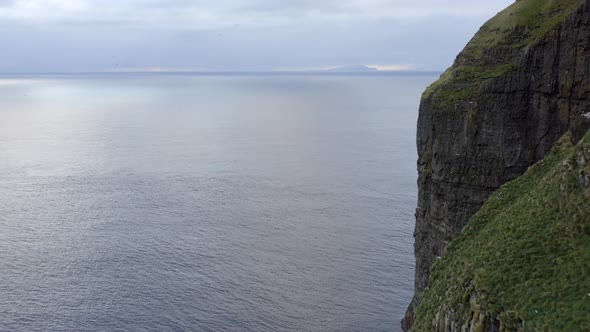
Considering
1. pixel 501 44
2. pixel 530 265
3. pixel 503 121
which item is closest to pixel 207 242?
pixel 503 121

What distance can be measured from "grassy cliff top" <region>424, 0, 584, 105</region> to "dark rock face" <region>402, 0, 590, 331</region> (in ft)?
0.83

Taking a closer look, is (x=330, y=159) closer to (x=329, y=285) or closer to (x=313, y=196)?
(x=313, y=196)

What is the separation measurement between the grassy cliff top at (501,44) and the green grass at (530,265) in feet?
42.6

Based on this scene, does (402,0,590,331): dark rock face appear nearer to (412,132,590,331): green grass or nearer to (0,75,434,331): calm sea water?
(412,132,590,331): green grass

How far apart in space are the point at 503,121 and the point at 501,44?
7882 mm

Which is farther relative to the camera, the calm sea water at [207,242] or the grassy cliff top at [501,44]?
the calm sea water at [207,242]

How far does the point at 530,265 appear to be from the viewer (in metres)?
37.9

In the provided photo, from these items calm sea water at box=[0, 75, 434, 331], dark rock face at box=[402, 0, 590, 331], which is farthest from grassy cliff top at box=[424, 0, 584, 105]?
calm sea water at box=[0, 75, 434, 331]

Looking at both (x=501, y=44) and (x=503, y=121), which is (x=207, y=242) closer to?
(x=503, y=121)

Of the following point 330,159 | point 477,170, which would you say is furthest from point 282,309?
point 330,159

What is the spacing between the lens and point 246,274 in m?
82.2

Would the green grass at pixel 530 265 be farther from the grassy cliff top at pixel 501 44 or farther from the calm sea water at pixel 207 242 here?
the calm sea water at pixel 207 242

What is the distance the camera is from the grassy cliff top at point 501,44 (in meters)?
56.4

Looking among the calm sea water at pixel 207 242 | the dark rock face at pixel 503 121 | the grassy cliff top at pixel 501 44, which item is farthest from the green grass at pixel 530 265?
the calm sea water at pixel 207 242
